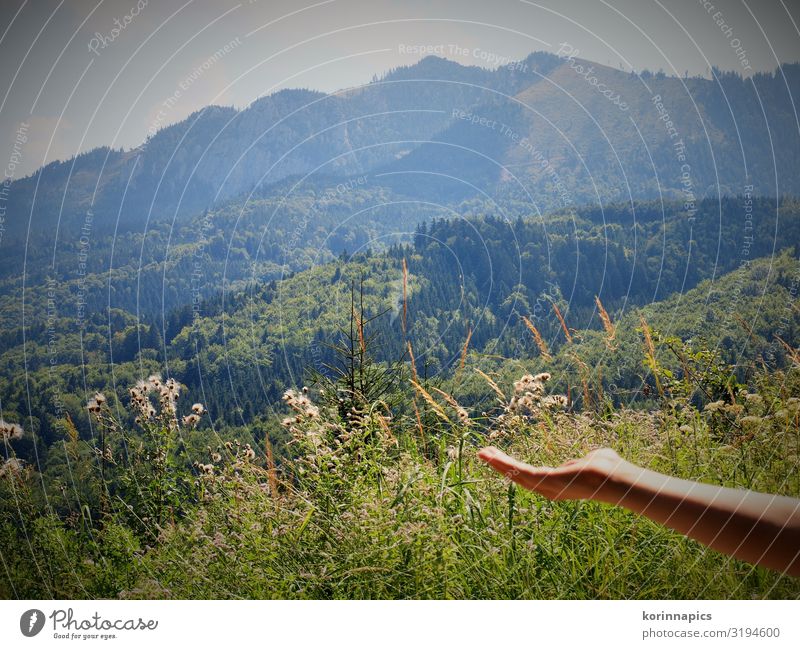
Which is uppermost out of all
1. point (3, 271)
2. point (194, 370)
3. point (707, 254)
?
point (3, 271)

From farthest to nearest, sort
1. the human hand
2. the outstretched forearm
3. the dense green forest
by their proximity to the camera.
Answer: the dense green forest
the human hand
the outstretched forearm

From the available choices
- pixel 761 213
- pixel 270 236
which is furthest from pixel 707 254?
pixel 270 236

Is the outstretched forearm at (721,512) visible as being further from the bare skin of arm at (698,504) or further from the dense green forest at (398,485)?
the dense green forest at (398,485)

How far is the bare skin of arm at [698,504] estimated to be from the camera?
53.7 inches

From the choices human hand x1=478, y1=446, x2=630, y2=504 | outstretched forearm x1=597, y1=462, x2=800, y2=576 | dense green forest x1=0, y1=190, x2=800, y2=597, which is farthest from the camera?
dense green forest x1=0, y1=190, x2=800, y2=597

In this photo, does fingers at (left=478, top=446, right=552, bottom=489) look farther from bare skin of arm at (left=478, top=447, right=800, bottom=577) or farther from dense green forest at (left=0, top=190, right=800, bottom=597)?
dense green forest at (left=0, top=190, right=800, bottom=597)

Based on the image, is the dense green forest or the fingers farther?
the dense green forest

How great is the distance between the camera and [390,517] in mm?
2541

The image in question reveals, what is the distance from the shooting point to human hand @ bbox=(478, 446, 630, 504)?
1531mm

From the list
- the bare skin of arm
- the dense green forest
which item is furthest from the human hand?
the dense green forest

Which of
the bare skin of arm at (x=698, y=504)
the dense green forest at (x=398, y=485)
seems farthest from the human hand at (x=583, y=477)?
the dense green forest at (x=398, y=485)

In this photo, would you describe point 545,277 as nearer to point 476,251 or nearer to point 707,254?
point 707,254
